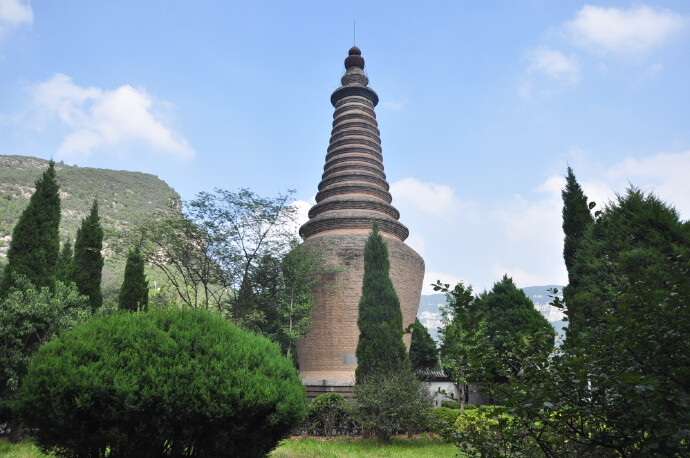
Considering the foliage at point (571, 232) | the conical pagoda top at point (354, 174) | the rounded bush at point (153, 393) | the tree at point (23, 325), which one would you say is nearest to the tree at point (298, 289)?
the conical pagoda top at point (354, 174)

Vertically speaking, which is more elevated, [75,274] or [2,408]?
[75,274]

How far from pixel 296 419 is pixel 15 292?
925 centimetres

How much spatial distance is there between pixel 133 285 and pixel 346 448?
12342 millimetres

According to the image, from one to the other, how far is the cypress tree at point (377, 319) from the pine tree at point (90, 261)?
10220mm

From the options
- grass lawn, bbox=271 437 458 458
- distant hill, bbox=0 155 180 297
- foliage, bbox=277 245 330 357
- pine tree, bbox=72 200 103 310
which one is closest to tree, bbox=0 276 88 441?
pine tree, bbox=72 200 103 310

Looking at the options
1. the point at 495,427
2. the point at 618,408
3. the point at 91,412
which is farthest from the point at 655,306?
the point at 91,412

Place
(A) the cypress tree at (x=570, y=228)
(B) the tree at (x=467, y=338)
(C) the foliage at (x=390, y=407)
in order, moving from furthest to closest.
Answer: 1. (A) the cypress tree at (x=570, y=228)
2. (C) the foliage at (x=390, y=407)
3. (B) the tree at (x=467, y=338)

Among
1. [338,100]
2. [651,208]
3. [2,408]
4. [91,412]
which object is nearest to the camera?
[91,412]

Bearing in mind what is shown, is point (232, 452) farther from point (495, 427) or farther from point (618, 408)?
point (618, 408)

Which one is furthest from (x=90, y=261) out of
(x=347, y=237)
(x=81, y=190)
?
(x=81, y=190)

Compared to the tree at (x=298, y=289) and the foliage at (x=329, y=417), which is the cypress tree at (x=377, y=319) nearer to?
the foliage at (x=329, y=417)

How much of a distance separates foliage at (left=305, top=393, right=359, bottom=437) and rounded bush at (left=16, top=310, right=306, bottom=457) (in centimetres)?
800

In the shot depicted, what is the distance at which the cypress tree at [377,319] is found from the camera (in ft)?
57.0

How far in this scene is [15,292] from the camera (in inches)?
468
